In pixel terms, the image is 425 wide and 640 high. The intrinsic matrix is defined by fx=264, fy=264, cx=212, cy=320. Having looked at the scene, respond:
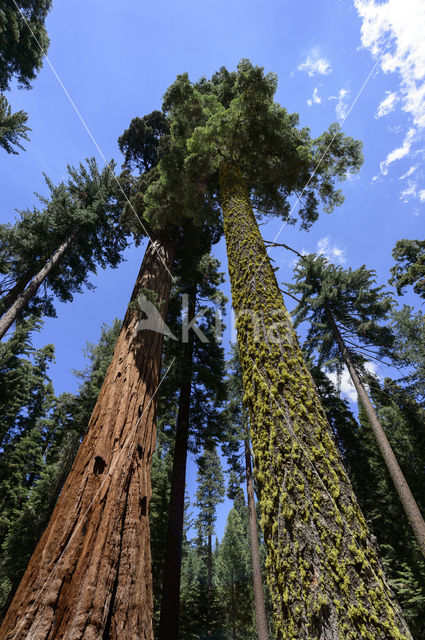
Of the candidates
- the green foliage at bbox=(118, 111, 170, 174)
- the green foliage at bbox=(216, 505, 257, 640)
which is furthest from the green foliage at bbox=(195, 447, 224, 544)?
the green foliage at bbox=(118, 111, 170, 174)

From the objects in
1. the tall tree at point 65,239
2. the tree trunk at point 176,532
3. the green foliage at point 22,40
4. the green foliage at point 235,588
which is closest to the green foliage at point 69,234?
the tall tree at point 65,239

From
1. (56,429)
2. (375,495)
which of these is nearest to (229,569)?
(375,495)

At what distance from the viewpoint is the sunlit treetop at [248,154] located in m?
4.31

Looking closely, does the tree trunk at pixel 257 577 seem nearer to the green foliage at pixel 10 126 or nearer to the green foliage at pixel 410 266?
the green foliage at pixel 410 266

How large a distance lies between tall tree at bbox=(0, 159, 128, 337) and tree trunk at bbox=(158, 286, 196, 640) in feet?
23.6

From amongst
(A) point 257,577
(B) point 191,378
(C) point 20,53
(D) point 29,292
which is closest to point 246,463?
(A) point 257,577

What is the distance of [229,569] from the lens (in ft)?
77.3

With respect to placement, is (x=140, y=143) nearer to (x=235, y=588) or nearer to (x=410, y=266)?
(x=410, y=266)

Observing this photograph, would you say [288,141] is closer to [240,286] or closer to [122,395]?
[240,286]

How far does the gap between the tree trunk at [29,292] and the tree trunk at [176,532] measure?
6004 millimetres

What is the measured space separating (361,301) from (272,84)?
38.2ft

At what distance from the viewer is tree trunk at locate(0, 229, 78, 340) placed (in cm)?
860

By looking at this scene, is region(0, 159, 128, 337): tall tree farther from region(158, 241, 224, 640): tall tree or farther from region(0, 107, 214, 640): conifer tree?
region(0, 107, 214, 640): conifer tree

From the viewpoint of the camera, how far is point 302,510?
137 centimetres
